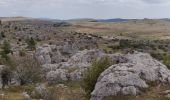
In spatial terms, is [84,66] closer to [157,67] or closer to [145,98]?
[157,67]

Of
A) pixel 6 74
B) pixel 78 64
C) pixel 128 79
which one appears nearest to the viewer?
pixel 128 79

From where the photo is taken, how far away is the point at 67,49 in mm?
178625

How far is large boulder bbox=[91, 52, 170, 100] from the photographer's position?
47.9m

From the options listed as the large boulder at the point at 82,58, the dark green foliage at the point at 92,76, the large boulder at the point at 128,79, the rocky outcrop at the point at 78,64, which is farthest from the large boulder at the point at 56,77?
the large boulder at the point at 128,79

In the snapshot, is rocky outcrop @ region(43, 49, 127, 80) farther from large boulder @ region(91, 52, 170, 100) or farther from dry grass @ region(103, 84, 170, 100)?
dry grass @ region(103, 84, 170, 100)

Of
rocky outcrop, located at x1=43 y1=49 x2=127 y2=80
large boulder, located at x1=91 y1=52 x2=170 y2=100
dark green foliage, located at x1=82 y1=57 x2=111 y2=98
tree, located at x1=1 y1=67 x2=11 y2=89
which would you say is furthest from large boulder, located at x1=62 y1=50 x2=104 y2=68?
large boulder, located at x1=91 y1=52 x2=170 y2=100

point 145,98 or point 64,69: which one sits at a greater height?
point 145,98

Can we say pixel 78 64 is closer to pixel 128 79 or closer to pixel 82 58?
pixel 82 58

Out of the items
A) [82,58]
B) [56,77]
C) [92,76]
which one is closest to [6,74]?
[56,77]

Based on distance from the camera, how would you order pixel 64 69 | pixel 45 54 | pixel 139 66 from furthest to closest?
1. pixel 45 54
2. pixel 64 69
3. pixel 139 66

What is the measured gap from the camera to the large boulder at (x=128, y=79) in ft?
157

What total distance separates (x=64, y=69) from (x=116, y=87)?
55939mm

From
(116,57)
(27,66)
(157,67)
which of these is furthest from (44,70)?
(157,67)

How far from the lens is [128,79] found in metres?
48.8
